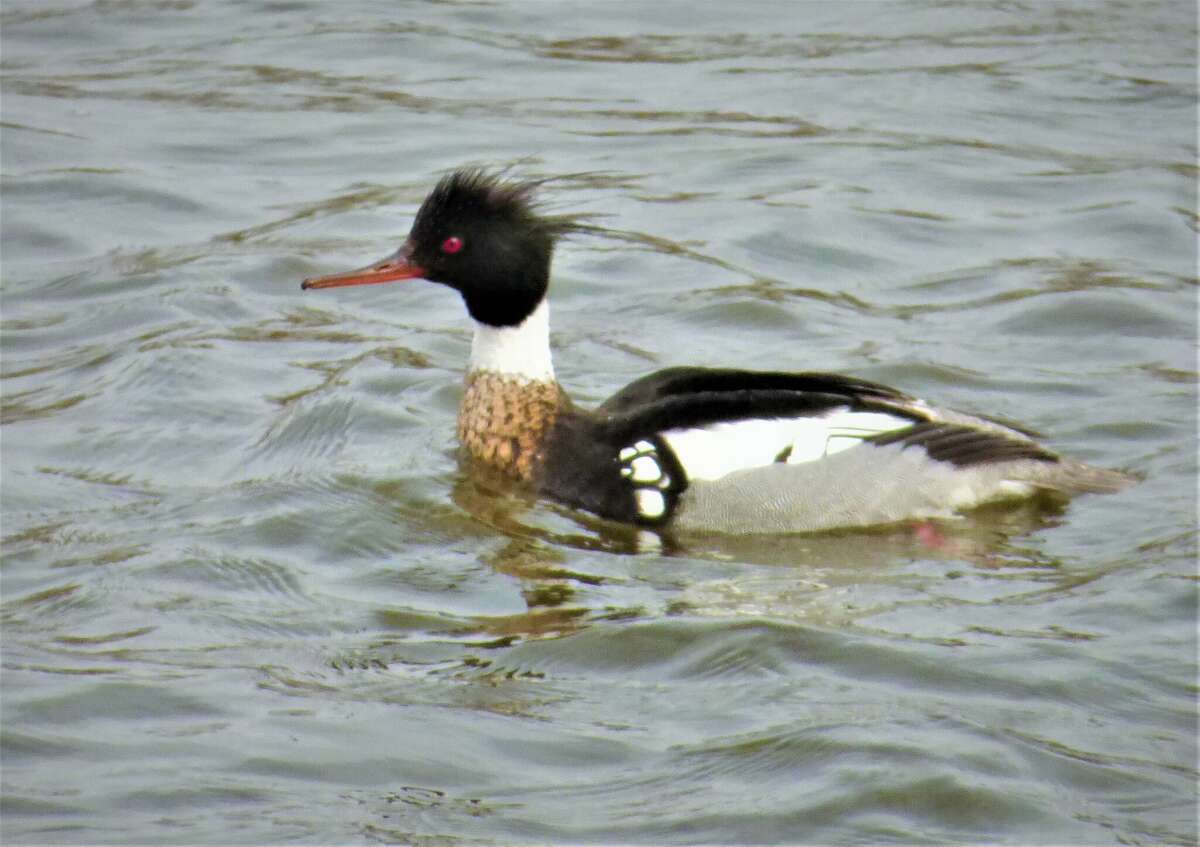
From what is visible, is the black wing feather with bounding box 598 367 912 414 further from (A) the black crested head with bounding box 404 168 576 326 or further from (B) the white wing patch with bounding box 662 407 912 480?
(A) the black crested head with bounding box 404 168 576 326

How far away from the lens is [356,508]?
26.9 ft

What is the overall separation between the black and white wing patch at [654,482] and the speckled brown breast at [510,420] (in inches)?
23.9

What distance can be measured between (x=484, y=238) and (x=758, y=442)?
5.21 ft

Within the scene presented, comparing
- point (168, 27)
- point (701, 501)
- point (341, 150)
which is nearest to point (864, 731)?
point (701, 501)

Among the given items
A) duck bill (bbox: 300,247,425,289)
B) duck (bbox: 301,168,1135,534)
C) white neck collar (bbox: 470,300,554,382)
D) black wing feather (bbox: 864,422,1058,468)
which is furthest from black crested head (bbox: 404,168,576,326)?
black wing feather (bbox: 864,422,1058,468)

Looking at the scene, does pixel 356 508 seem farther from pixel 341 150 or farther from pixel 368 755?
pixel 341 150

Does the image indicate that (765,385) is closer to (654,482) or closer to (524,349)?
(654,482)

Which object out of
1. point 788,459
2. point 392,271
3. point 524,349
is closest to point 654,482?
point 788,459

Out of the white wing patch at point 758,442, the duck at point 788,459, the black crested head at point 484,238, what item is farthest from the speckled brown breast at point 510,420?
the white wing patch at point 758,442

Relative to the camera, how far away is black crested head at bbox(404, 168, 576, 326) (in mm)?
8531

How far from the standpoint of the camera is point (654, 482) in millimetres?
8039

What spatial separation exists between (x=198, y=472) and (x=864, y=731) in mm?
3827

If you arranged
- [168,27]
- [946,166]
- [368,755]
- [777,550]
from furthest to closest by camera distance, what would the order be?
[168,27] < [946,166] < [777,550] < [368,755]

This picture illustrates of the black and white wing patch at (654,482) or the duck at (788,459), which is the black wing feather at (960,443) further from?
the black and white wing patch at (654,482)
